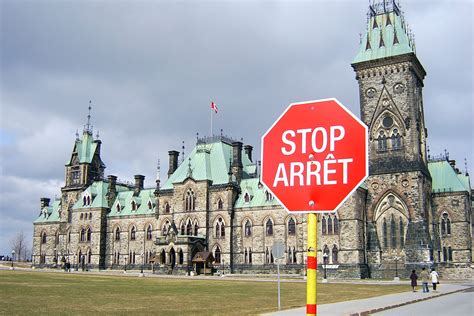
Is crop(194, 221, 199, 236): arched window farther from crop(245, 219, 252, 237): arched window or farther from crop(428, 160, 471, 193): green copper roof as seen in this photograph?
crop(428, 160, 471, 193): green copper roof

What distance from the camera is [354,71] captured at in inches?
2427

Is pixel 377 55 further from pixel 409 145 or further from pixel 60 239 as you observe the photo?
pixel 60 239

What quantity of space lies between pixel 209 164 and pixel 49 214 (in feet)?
115

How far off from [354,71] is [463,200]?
19.5 meters

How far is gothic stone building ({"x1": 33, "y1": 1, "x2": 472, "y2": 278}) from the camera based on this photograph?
54.6 m

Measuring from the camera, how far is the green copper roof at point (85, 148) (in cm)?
8416

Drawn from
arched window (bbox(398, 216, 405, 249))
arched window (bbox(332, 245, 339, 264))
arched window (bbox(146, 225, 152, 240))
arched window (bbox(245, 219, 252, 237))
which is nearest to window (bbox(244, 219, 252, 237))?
arched window (bbox(245, 219, 252, 237))

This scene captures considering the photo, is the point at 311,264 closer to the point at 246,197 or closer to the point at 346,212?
the point at 346,212

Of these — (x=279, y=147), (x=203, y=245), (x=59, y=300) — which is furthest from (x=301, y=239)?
(x=279, y=147)

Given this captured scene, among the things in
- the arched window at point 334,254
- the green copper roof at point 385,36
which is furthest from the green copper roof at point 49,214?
the green copper roof at point 385,36

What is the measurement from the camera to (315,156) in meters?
4.87

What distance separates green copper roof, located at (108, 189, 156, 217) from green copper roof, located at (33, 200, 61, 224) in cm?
1438

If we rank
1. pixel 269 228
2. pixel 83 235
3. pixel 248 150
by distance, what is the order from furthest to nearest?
pixel 83 235 → pixel 248 150 → pixel 269 228

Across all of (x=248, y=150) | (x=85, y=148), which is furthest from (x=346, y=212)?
(x=85, y=148)
